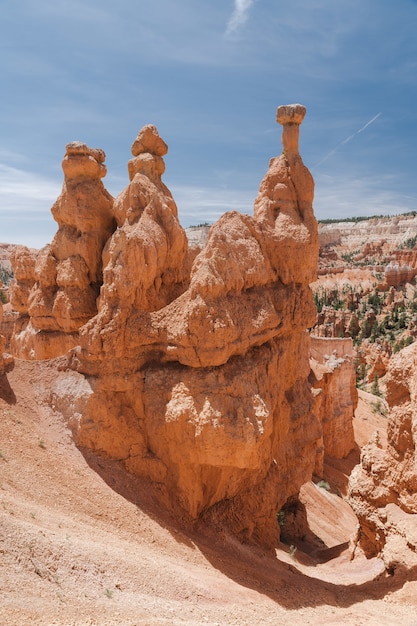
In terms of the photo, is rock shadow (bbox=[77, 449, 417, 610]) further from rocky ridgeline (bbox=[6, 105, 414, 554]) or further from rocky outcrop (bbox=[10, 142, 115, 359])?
rocky outcrop (bbox=[10, 142, 115, 359])

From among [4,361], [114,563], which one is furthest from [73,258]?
[114,563]

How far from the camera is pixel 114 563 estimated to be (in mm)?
8875

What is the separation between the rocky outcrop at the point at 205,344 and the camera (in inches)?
473

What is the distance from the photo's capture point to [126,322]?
13008mm

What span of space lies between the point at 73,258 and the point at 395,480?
454 inches

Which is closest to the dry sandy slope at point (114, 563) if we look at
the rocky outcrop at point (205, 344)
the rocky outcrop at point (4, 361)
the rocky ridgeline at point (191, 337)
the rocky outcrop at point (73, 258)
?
the rocky outcrop at point (4, 361)

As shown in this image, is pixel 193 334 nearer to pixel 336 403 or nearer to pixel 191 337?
pixel 191 337

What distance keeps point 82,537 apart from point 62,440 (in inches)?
137

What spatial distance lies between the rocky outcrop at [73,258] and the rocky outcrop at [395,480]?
9.85 meters

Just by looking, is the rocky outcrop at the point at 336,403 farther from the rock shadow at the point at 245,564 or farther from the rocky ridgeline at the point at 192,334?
the rock shadow at the point at 245,564

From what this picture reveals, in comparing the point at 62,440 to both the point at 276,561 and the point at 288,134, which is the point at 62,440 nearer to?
the point at 276,561

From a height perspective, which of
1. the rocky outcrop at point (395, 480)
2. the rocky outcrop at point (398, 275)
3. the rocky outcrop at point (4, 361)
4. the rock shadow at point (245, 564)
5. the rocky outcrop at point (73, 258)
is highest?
the rocky outcrop at point (398, 275)

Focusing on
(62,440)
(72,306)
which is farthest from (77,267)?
(62,440)

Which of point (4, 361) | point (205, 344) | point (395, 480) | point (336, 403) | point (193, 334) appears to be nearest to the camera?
point (395, 480)
